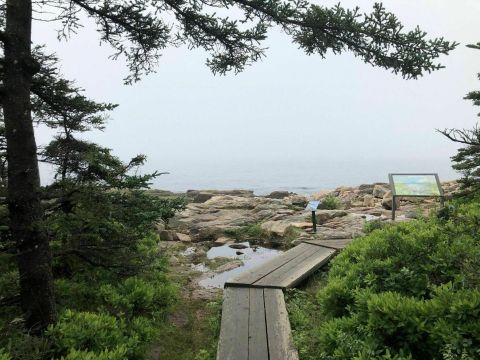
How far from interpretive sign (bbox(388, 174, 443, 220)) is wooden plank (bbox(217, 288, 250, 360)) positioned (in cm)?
651

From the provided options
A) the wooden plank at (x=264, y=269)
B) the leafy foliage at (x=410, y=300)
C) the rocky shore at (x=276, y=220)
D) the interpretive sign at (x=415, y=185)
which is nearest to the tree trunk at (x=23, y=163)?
the leafy foliage at (x=410, y=300)

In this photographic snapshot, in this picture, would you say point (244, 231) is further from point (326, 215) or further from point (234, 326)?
point (234, 326)

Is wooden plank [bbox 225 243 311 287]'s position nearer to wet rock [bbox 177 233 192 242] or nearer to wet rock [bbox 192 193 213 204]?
wet rock [bbox 177 233 192 242]

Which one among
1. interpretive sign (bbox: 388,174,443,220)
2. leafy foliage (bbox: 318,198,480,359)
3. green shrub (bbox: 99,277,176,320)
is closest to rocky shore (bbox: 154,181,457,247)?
interpretive sign (bbox: 388,174,443,220)

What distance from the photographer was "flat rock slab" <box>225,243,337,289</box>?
713 centimetres

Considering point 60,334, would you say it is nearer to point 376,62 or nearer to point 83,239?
point 83,239

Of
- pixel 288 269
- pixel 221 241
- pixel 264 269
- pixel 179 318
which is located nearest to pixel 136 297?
pixel 179 318

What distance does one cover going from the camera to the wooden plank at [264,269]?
7186 millimetres

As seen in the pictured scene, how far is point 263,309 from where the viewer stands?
6.06 meters

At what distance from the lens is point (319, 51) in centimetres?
456

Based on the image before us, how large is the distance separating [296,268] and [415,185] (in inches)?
209

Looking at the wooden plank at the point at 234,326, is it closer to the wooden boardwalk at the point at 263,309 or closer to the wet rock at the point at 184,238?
the wooden boardwalk at the point at 263,309

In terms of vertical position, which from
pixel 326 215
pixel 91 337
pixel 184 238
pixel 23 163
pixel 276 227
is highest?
pixel 23 163

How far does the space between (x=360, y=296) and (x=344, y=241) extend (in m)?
5.57
